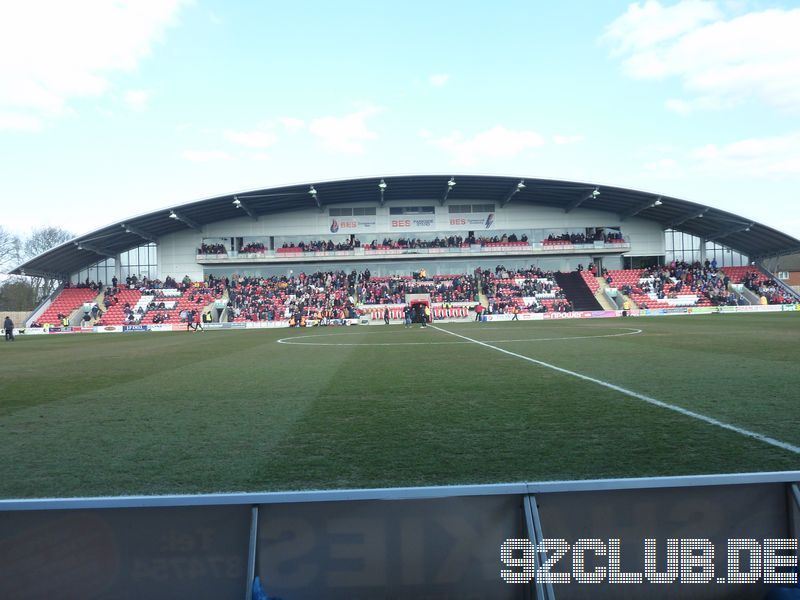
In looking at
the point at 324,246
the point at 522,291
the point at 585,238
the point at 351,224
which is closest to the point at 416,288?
the point at 522,291

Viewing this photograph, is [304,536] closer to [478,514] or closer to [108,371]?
[478,514]

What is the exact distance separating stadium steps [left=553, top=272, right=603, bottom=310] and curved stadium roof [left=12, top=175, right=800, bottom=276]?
23.7ft

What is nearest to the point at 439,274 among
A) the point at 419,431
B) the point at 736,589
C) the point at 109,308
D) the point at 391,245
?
the point at 391,245

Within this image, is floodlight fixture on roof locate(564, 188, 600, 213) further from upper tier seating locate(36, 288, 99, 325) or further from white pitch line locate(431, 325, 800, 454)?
upper tier seating locate(36, 288, 99, 325)

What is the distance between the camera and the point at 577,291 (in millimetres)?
53531

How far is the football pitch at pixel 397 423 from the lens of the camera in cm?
510

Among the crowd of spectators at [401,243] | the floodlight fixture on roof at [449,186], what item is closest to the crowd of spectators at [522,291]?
the crowd of spectators at [401,243]

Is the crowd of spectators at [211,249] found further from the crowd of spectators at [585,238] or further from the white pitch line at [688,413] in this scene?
the white pitch line at [688,413]

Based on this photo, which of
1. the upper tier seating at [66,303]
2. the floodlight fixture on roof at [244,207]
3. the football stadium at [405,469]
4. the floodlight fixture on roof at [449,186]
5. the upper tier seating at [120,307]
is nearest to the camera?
the football stadium at [405,469]

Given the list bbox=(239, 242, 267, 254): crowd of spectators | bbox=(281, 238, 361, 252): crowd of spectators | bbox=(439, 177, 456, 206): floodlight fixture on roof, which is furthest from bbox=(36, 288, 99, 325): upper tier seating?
bbox=(439, 177, 456, 206): floodlight fixture on roof

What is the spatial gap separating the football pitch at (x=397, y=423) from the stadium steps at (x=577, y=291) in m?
37.7

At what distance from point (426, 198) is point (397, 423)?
172 feet

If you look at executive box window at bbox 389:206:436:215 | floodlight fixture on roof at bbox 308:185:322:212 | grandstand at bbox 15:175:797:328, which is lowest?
grandstand at bbox 15:175:797:328

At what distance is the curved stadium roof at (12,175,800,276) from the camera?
51.3m
